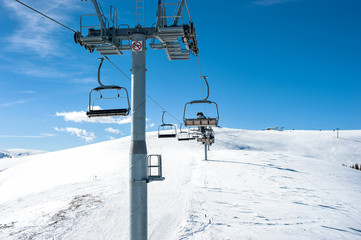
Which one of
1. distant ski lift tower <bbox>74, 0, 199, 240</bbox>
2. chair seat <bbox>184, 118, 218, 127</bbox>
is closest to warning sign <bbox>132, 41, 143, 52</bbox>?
distant ski lift tower <bbox>74, 0, 199, 240</bbox>

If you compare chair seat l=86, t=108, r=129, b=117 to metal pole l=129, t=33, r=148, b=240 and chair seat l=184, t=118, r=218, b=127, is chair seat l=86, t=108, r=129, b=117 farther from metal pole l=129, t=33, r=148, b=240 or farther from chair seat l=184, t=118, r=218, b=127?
chair seat l=184, t=118, r=218, b=127

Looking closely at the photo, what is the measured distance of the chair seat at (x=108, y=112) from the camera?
8586 mm

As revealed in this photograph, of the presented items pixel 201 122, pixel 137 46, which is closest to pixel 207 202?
pixel 201 122

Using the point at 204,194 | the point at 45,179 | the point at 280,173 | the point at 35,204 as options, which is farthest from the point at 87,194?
the point at 280,173

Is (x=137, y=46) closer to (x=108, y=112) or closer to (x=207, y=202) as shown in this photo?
(x=108, y=112)

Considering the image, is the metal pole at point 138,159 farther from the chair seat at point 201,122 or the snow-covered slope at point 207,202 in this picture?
the chair seat at point 201,122

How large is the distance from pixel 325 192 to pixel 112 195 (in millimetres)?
15362

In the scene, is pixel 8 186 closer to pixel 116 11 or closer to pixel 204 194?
pixel 204 194

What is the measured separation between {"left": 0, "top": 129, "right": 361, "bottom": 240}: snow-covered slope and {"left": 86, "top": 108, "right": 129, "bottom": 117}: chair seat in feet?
18.3

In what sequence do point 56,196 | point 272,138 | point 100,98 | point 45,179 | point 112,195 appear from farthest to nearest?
point 272,138 < point 45,179 < point 56,196 < point 112,195 < point 100,98

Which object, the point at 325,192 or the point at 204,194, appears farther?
the point at 325,192

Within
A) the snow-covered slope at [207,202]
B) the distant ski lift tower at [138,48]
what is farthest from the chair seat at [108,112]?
the snow-covered slope at [207,202]

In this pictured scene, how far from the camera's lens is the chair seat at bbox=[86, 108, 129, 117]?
859cm

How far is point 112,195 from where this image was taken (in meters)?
19.3
